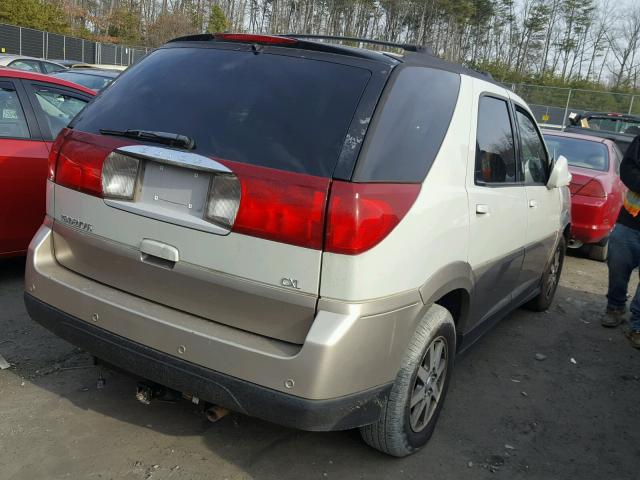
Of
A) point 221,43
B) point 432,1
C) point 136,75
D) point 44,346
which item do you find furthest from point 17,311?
point 432,1

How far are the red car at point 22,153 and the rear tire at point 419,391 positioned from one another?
3236 mm

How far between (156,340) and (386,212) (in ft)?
3.57

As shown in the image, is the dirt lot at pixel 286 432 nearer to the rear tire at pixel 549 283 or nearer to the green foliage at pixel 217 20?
the rear tire at pixel 549 283

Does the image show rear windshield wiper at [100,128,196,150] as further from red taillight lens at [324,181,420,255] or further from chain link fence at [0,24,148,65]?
chain link fence at [0,24,148,65]

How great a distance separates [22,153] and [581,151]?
6695mm

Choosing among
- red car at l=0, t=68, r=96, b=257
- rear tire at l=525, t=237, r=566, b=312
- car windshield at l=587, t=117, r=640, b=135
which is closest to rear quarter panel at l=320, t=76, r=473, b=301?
rear tire at l=525, t=237, r=566, b=312

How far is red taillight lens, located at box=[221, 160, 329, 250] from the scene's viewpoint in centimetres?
228

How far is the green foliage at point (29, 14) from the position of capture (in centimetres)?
3738

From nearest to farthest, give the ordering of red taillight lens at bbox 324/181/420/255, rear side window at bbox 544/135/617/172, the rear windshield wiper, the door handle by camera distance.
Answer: red taillight lens at bbox 324/181/420/255
the rear windshield wiper
the door handle
rear side window at bbox 544/135/617/172

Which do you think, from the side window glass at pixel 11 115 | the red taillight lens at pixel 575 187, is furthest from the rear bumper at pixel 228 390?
the red taillight lens at pixel 575 187

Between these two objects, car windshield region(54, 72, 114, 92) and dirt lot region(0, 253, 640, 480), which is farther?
car windshield region(54, 72, 114, 92)

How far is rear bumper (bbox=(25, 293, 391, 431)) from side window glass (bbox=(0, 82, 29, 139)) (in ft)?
8.12

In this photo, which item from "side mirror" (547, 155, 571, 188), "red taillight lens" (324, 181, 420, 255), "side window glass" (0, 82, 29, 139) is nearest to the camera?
"red taillight lens" (324, 181, 420, 255)

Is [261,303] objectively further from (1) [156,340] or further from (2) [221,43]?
(2) [221,43]
